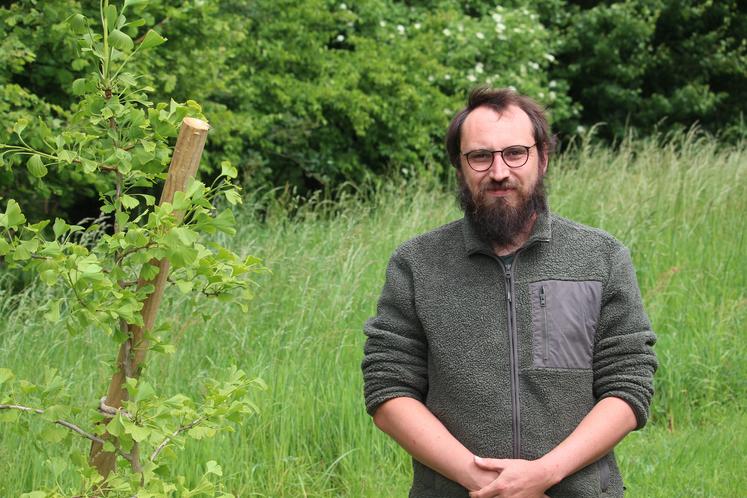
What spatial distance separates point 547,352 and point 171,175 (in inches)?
41.0

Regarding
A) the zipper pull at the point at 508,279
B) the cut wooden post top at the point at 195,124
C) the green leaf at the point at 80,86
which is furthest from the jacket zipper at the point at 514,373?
the green leaf at the point at 80,86

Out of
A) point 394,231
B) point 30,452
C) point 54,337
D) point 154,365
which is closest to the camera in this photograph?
point 30,452

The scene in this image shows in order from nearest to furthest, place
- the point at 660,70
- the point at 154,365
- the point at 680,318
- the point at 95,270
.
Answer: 1. the point at 95,270
2. the point at 154,365
3. the point at 680,318
4. the point at 660,70

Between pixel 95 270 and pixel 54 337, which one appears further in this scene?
pixel 54 337

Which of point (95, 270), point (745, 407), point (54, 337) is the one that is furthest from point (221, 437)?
point (745, 407)

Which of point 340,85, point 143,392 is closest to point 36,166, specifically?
point 143,392

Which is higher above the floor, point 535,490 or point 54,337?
point 535,490

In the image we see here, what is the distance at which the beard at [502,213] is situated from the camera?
2730 millimetres

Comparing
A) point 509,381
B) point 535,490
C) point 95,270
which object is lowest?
point 535,490

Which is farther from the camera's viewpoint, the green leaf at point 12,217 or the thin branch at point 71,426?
the thin branch at point 71,426

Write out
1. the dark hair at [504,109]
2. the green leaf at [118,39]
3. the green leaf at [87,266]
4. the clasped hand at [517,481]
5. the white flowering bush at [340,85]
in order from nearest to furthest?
1. the green leaf at [87,266]
2. the green leaf at [118,39]
3. the clasped hand at [517,481]
4. the dark hair at [504,109]
5. the white flowering bush at [340,85]

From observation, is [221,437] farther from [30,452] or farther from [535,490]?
[535,490]

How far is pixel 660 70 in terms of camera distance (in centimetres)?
1744

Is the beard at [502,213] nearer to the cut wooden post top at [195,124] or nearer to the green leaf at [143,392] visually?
Result: the cut wooden post top at [195,124]
